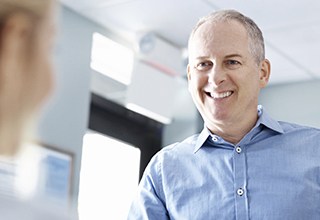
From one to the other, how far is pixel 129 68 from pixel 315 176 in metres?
2.36

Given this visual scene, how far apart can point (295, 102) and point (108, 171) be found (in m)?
1.30

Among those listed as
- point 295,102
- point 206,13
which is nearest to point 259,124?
point 206,13

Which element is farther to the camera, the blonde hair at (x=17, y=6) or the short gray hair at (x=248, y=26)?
the short gray hair at (x=248, y=26)

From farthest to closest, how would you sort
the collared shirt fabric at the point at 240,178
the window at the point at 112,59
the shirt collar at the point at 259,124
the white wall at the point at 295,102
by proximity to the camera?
1. the white wall at the point at 295,102
2. the window at the point at 112,59
3. the shirt collar at the point at 259,124
4. the collared shirt fabric at the point at 240,178

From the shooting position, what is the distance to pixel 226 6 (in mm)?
3006

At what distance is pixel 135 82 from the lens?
3.42m

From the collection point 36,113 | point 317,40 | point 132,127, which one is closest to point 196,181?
point 36,113

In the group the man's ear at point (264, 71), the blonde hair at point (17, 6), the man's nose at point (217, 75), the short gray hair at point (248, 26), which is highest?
the short gray hair at point (248, 26)

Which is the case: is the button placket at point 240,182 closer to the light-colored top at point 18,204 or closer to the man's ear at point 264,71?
the man's ear at point 264,71

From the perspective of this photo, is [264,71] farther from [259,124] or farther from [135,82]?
[135,82]

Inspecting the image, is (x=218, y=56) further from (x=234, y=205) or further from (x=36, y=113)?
(x=36, y=113)

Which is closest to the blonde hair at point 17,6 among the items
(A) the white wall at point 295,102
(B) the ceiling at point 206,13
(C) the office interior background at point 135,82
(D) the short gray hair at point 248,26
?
(D) the short gray hair at point 248,26

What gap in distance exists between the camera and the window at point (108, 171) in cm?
347

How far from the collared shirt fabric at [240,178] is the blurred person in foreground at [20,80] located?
0.96 metres
